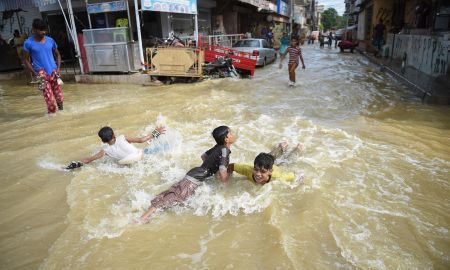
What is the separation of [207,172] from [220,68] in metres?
8.93

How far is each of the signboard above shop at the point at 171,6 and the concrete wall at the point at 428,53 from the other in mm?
9087

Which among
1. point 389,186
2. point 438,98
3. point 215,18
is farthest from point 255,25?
point 389,186

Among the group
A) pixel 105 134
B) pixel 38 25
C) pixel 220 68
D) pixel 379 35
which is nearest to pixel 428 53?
pixel 220 68

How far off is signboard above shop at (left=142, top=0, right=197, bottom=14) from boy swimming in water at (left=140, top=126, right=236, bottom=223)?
8899 mm

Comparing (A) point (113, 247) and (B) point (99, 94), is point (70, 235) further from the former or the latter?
(B) point (99, 94)

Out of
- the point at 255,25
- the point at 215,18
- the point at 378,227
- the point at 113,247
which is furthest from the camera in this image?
the point at 255,25

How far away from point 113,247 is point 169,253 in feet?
1.80

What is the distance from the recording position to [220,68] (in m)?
12.6

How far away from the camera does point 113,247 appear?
10.4ft

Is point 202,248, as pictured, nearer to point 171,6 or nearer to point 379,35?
point 171,6

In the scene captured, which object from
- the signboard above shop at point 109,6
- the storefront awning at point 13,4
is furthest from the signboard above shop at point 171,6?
the storefront awning at point 13,4

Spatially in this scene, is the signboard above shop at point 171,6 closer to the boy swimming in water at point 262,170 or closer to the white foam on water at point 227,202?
the boy swimming in water at point 262,170

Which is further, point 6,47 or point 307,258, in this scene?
point 6,47

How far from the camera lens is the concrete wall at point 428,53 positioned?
34.4ft
